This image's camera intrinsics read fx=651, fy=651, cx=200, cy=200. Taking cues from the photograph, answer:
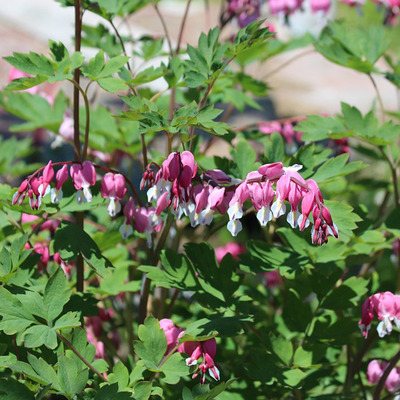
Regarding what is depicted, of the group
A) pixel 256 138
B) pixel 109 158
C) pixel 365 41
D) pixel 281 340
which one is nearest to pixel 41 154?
pixel 109 158

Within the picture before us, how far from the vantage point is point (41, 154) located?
443 centimetres

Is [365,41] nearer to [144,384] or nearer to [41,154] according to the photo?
[144,384]

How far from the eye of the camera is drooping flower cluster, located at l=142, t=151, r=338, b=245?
1.31m

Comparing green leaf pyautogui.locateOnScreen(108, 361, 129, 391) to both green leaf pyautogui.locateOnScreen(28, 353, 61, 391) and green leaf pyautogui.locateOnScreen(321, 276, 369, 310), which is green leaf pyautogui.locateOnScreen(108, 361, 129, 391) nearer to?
green leaf pyautogui.locateOnScreen(28, 353, 61, 391)

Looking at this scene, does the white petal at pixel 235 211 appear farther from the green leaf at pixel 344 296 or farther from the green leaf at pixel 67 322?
the green leaf at pixel 344 296

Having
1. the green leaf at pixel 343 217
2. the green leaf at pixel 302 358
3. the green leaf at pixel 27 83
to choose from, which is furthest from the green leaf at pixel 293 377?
the green leaf at pixel 27 83

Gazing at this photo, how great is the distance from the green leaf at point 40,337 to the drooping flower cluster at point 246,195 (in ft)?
1.18

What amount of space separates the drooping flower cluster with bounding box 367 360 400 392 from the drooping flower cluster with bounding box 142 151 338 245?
2.33ft

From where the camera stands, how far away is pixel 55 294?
1.43m

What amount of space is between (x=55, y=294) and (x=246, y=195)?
0.47 meters

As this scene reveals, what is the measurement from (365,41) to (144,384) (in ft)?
4.65

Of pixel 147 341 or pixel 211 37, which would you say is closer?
pixel 147 341

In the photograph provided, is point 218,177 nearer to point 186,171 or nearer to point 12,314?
point 186,171

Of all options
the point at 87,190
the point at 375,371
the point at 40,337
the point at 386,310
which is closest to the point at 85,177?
the point at 87,190
